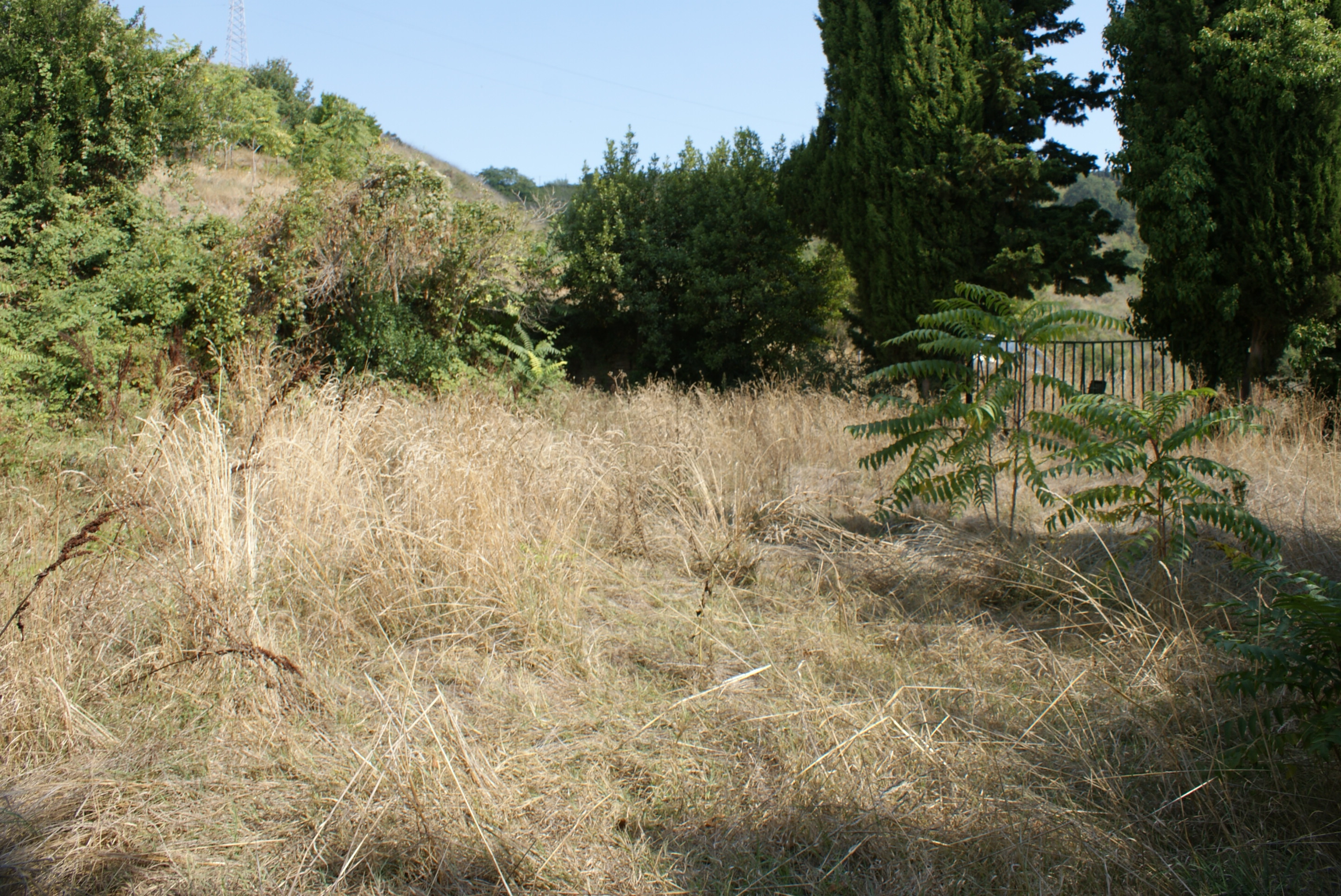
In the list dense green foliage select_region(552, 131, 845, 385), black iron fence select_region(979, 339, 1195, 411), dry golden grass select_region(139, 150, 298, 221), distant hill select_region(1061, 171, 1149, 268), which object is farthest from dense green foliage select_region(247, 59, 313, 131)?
distant hill select_region(1061, 171, 1149, 268)

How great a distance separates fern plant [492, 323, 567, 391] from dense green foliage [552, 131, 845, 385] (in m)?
1.97

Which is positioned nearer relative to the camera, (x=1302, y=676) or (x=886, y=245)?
(x=1302, y=676)

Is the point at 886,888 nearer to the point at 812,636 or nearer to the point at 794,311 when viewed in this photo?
the point at 812,636

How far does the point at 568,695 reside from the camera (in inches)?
135

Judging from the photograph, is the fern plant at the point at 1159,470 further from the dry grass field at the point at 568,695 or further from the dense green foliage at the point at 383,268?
the dense green foliage at the point at 383,268

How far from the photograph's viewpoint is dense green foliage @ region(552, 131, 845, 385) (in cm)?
1389

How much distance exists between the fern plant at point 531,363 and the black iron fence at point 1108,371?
260 inches

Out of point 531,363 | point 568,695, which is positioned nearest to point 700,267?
point 531,363

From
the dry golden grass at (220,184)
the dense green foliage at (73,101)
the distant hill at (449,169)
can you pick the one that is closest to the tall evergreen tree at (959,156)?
the dry golden grass at (220,184)

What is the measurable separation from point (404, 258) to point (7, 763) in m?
8.85

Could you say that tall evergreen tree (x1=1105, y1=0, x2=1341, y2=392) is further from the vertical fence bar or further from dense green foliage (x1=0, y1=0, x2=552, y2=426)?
dense green foliage (x1=0, y1=0, x2=552, y2=426)

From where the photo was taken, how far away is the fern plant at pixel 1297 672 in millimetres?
2178

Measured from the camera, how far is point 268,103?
23625 mm

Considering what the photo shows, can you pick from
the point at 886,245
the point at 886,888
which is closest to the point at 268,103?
the point at 886,245
